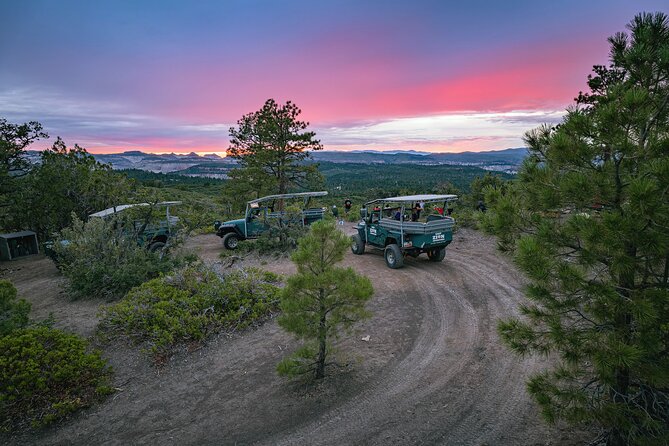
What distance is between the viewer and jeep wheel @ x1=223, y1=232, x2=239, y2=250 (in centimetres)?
1598

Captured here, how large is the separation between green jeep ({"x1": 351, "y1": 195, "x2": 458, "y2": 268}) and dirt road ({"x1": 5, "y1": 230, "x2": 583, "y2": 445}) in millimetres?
3556

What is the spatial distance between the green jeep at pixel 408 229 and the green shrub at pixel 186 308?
3.45 m

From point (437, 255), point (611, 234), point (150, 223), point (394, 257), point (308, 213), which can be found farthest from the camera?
point (308, 213)

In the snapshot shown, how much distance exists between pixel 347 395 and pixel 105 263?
923 centimetres

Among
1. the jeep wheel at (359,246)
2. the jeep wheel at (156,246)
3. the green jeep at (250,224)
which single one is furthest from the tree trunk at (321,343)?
the green jeep at (250,224)

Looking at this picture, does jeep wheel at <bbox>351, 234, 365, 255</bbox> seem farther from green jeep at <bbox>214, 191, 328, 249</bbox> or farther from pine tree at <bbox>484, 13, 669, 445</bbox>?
pine tree at <bbox>484, 13, 669, 445</bbox>

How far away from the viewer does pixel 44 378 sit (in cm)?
515

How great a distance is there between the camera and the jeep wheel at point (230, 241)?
52.4 ft

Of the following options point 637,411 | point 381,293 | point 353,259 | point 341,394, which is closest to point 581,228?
point 637,411

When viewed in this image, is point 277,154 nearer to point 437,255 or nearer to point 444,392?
point 437,255

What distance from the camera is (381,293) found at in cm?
920

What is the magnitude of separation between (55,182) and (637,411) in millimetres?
21560

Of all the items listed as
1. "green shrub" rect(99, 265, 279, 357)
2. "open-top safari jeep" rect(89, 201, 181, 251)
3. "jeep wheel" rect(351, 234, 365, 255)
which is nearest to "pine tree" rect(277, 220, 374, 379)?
"green shrub" rect(99, 265, 279, 357)

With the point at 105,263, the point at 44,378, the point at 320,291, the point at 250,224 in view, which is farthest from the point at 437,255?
the point at 105,263
